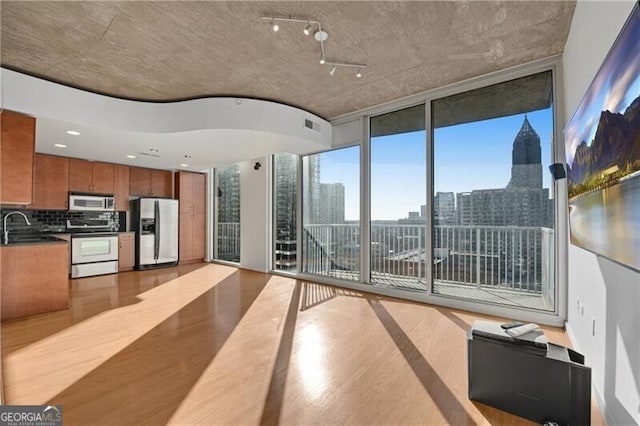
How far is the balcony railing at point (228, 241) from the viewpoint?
7.19 m

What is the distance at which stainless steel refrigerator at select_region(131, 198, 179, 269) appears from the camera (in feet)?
20.9

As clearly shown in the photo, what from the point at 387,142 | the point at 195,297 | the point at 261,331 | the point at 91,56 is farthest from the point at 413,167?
the point at 91,56

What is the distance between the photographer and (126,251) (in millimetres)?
6227

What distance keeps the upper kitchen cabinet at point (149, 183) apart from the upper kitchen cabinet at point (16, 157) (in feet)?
10.3

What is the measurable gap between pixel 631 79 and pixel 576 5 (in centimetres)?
194

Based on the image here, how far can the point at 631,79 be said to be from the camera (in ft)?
3.66

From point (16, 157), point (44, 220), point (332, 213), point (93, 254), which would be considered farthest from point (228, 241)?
point (16, 157)

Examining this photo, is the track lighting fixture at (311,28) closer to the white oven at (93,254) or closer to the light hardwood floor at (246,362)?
the light hardwood floor at (246,362)

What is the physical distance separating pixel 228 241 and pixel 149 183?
7.22ft

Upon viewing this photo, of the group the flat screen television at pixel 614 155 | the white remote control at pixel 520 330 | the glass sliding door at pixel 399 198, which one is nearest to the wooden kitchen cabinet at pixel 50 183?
the glass sliding door at pixel 399 198

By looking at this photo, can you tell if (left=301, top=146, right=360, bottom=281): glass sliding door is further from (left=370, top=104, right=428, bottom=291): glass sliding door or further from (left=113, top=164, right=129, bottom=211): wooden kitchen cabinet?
(left=113, top=164, right=129, bottom=211): wooden kitchen cabinet

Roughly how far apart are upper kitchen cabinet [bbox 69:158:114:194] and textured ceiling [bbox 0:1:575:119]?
2.62 meters

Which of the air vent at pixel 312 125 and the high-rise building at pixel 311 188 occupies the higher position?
the air vent at pixel 312 125

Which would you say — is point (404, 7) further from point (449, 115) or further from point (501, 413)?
point (501, 413)
